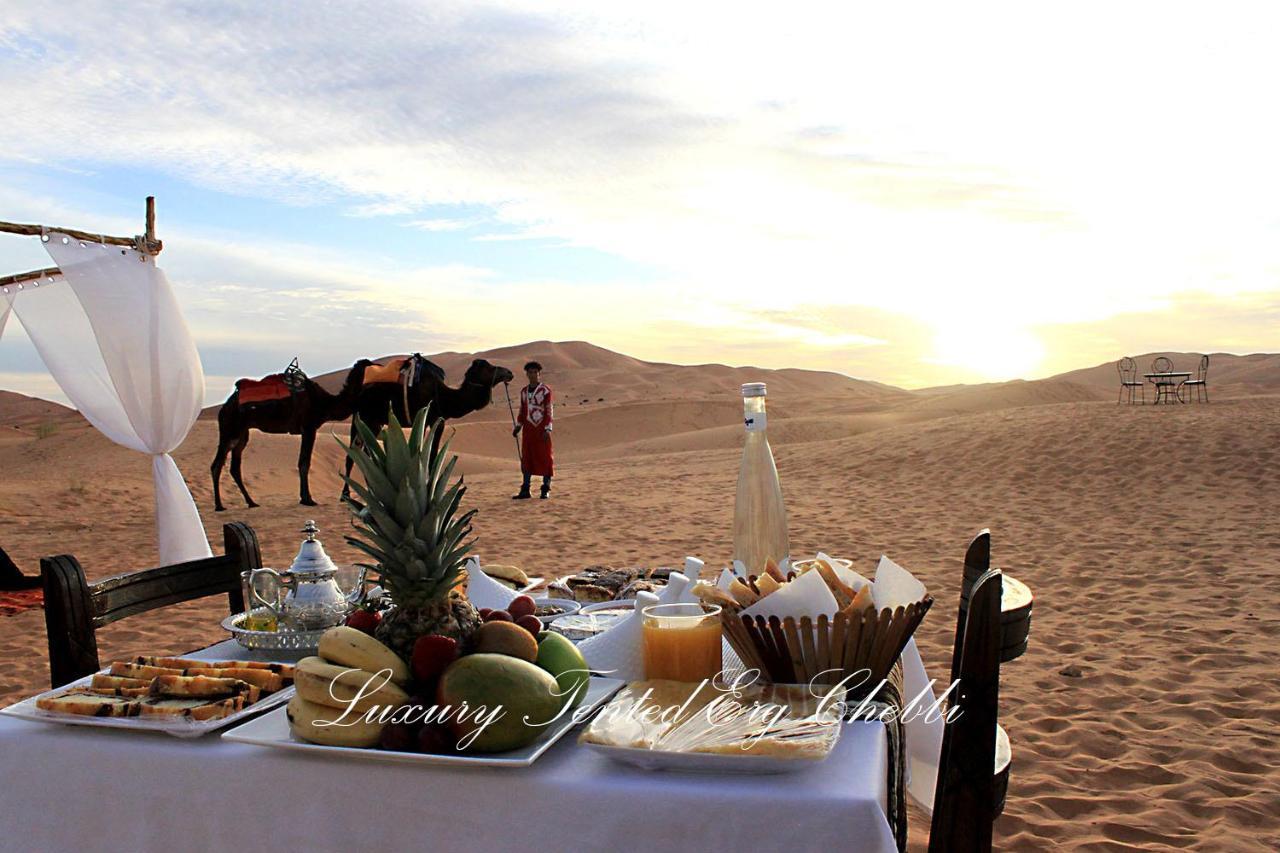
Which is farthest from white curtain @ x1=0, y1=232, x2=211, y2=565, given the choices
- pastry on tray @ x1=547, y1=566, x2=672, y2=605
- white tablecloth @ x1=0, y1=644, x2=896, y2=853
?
white tablecloth @ x1=0, y1=644, x2=896, y2=853

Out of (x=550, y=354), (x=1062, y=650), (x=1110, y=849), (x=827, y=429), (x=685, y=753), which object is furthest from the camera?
(x=550, y=354)

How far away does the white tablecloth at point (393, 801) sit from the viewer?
4.71 feet

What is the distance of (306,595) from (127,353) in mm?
7007

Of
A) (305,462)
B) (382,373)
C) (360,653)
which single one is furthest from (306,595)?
(305,462)

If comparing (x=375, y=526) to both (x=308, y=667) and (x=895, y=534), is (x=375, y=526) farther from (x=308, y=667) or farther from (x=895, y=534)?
(x=895, y=534)

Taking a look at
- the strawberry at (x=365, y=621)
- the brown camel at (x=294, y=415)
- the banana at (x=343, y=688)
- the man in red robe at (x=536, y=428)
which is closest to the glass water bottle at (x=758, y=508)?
the strawberry at (x=365, y=621)

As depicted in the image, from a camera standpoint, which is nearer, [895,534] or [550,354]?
[895,534]

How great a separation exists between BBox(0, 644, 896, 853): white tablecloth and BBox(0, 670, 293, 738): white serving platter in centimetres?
2

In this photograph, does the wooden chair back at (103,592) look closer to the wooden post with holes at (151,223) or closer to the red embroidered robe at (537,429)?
the wooden post with holes at (151,223)

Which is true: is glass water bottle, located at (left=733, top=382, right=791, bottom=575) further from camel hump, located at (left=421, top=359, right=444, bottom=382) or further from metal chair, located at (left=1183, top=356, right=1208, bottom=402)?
metal chair, located at (left=1183, top=356, right=1208, bottom=402)

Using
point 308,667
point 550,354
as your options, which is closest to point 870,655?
point 308,667

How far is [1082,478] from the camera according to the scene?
16.3 m

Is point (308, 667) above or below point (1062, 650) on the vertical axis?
above

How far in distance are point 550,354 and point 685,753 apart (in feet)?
289
